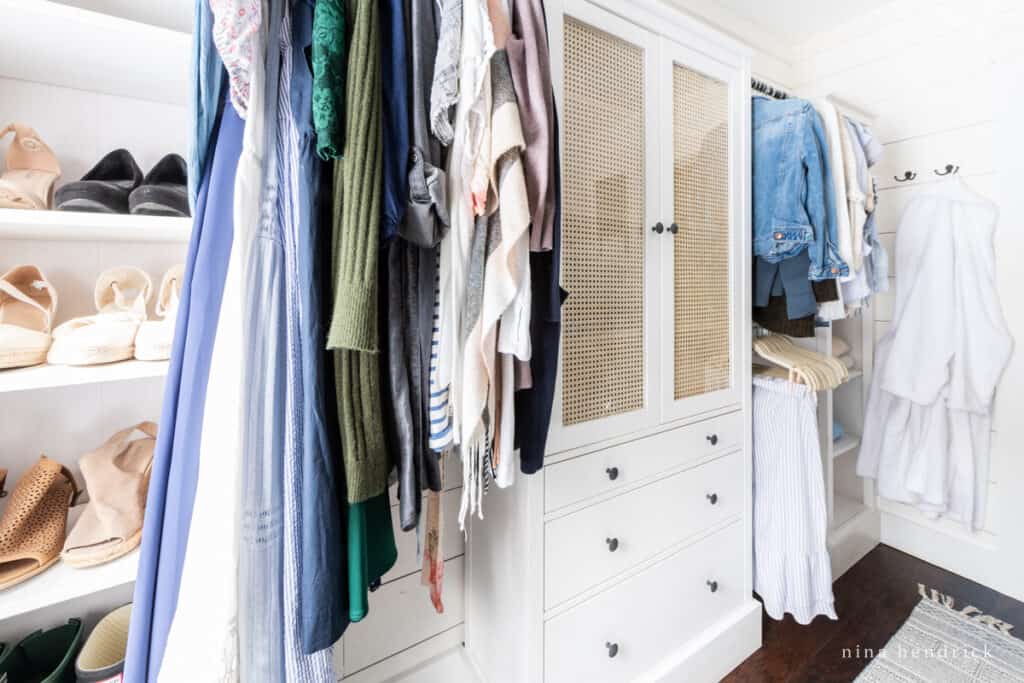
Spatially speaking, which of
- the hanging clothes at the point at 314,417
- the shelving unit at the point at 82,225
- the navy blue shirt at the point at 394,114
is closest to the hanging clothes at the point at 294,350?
the hanging clothes at the point at 314,417

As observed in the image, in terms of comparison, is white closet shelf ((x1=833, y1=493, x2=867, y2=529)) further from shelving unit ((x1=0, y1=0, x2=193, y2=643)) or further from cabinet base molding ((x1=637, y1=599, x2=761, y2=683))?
shelving unit ((x1=0, y1=0, x2=193, y2=643))

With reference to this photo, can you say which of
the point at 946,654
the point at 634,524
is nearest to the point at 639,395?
the point at 634,524

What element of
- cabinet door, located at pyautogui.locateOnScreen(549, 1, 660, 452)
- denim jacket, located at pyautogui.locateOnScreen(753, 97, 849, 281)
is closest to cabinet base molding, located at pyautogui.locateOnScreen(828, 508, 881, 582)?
denim jacket, located at pyautogui.locateOnScreen(753, 97, 849, 281)

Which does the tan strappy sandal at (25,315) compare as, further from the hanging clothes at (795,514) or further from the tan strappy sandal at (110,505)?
the hanging clothes at (795,514)

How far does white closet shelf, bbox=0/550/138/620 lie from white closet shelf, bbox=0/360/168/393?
339mm

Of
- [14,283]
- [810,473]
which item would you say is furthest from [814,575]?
[14,283]

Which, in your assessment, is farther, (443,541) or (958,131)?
(958,131)

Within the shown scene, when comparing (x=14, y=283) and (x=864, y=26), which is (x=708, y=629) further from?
(x=864, y=26)

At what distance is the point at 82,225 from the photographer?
77 centimetres

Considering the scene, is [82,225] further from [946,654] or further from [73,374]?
[946,654]

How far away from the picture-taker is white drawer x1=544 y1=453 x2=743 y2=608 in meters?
1.09

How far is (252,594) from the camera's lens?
0.68 meters

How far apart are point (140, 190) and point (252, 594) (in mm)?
782

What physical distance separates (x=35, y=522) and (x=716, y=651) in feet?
6.07
